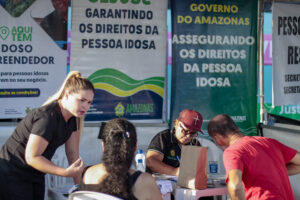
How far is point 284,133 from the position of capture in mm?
5367

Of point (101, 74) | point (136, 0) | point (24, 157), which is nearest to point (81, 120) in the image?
point (24, 157)

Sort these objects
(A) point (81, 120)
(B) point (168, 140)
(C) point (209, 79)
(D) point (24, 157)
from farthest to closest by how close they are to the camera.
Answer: (C) point (209, 79) → (B) point (168, 140) → (A) point (81, 120) → (D) point (24, 157)

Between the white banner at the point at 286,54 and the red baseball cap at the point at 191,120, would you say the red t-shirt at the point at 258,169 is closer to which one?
the red baseball cap at the point at 191,120

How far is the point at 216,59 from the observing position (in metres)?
5.29

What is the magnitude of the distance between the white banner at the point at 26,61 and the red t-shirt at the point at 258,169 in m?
2.72

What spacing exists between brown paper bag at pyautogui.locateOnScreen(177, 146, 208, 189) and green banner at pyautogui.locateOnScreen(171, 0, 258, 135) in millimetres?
2130

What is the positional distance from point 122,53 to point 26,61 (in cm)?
104

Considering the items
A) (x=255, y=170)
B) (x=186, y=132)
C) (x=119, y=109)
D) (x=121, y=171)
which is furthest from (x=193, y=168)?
(x=119, y=109)

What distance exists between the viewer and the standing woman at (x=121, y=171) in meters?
2.07

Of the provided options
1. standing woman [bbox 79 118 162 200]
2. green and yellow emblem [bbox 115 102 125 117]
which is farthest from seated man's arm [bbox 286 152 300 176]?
green and yellow emblem [bbox 115 102 125 117]

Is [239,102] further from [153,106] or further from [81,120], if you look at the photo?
[81,120]

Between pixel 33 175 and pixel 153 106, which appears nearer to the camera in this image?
pixel 33 175

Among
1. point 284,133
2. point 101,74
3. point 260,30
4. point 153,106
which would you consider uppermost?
point 260,30

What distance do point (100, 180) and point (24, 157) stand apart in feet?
2.53
